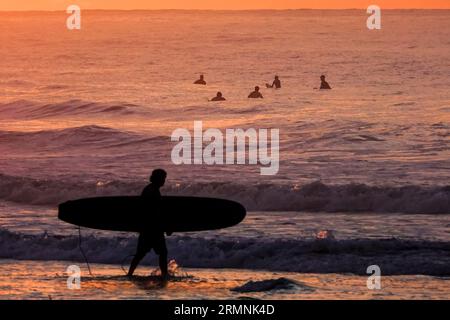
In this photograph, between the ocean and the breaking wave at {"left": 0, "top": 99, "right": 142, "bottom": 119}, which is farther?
the breaking wave at {"left": 0, "top": 99, "right": 142, "bottom": 119}

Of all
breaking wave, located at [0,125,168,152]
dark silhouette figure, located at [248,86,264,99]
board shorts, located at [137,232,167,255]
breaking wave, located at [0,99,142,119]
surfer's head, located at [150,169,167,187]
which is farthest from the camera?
dark silhouette figure, located at [248,86,264,99]

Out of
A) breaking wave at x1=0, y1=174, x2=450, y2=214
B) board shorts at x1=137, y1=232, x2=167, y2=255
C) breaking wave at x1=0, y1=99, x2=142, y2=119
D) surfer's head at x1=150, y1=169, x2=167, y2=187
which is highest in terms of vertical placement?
surfer's head at x1=150, y1=169, x2=167, y2=187

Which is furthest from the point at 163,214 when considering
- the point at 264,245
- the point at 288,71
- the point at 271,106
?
the point at 288,71

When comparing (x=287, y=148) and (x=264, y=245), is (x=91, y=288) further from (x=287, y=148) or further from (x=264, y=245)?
(x=287, y=148)

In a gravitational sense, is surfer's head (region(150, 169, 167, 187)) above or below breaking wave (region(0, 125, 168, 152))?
above

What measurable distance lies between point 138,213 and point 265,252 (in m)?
2.80

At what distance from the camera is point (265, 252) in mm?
18422

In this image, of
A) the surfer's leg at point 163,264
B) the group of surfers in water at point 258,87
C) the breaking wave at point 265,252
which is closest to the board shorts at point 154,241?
the surfer's leg at point 163,264

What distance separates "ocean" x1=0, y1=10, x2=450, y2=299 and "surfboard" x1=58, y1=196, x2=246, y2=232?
75 cm

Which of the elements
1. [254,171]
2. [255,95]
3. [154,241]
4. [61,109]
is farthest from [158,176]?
[255,95]

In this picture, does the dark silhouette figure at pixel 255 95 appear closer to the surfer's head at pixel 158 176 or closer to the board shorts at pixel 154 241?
the board shorts at pixel 154 241

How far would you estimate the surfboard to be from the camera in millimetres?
16656

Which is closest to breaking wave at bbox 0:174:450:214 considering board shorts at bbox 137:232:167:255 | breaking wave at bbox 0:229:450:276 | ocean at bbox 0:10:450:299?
ocean at bbox 0:10:450:299

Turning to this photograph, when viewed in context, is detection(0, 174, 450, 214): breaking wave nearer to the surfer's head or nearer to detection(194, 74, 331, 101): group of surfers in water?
the surfer's head
